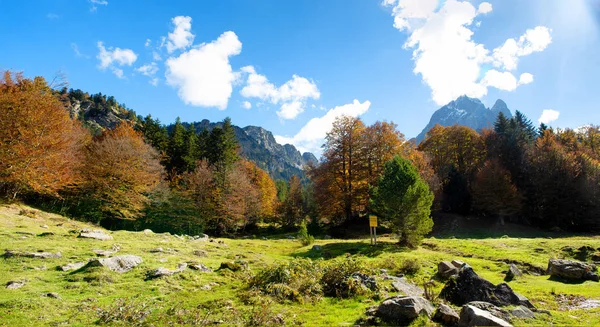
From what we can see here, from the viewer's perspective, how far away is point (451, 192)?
165 feet

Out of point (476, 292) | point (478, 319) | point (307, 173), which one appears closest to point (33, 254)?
point (478, 319)

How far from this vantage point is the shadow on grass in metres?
21.0

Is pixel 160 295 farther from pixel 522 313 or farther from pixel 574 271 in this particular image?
pixel 574 271

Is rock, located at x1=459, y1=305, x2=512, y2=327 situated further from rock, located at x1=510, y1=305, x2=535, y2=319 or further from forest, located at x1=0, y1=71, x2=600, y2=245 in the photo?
forest, located at x1=0, y1=71, x2=600, y2=245

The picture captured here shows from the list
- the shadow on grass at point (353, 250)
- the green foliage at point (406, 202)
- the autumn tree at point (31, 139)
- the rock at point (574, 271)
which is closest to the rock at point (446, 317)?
the rock at point (574, 271)

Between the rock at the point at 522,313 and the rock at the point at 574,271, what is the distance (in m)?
9.36

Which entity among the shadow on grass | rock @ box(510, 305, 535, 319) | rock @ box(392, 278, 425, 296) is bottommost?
the shadow on grass

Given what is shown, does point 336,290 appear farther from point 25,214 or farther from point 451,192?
point 451,192

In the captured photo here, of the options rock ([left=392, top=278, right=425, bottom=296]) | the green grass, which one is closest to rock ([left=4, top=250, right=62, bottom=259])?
the green grass

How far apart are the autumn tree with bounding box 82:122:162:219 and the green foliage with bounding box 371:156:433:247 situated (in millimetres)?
27679

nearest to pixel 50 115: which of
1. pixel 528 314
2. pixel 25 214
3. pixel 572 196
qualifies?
pixel 25 214

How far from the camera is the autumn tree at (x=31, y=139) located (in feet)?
77.5

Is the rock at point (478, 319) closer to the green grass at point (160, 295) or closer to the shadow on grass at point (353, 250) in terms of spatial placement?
the green grass at point (160, 295)

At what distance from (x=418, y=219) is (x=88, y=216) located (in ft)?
108
